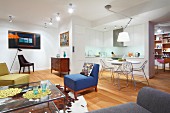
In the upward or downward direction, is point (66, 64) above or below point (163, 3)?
below

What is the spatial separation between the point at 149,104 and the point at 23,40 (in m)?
6.23

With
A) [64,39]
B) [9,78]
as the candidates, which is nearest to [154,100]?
[9,78]

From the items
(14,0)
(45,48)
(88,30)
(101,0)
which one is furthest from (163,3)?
(45,48)

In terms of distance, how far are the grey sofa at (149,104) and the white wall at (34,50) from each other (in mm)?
5790

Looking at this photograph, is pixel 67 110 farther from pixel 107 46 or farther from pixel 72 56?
pixel 107 46

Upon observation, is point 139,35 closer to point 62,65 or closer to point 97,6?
point 97,6

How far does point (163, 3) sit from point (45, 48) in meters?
5.92

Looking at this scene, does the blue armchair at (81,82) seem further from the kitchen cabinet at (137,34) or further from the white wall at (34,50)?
the white wall at (34,50)

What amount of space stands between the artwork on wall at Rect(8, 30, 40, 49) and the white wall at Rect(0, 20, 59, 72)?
173mm

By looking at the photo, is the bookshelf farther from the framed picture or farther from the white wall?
the white wall

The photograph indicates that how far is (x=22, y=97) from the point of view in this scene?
66.4 inches

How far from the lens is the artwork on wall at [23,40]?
531cm

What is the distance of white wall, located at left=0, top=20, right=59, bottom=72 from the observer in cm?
517

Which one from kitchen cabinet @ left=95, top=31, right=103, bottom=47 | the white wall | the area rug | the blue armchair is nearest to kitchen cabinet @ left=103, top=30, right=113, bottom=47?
kitchen cabinet @ left=95, top=31, right=103, bottom=47
